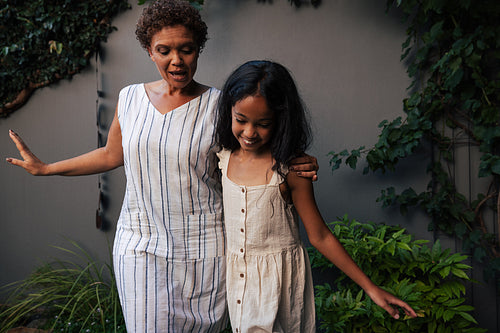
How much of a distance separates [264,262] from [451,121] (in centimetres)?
150

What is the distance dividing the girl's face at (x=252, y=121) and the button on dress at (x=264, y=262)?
0.14 meters

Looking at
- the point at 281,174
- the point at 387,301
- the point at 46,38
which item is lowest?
the point at 387,301

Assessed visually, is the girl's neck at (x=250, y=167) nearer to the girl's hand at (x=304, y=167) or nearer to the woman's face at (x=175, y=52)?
the girl's hand at (x=304, y=167)

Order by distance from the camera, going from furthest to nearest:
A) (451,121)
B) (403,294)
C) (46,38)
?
1. (46,38)
2. (451,121)
3. (403,294)

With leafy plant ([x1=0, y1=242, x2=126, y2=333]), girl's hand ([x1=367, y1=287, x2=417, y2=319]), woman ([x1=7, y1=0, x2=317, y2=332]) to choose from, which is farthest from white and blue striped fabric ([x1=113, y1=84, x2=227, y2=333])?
leafy plant ([x1=0, y1=242, x2=126, y2=333])

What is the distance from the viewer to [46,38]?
9.38 ft

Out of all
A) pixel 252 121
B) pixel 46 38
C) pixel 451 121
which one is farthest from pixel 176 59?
pixel 46 38

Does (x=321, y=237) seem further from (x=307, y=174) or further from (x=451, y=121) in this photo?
(x=451, y=121)

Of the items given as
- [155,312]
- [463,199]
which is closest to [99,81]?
[155,312]

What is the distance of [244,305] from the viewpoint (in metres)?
1.45

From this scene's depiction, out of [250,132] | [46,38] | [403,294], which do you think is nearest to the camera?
[250,132]

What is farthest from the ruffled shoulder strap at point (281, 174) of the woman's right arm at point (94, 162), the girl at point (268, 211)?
the woman's right arm at point (94, 162)

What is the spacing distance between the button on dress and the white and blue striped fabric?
103 mm

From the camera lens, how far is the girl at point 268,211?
1.35 metres
